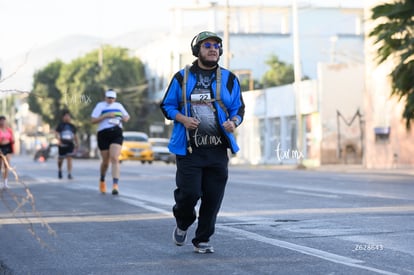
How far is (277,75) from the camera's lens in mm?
71438

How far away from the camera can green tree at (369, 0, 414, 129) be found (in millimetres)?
28672

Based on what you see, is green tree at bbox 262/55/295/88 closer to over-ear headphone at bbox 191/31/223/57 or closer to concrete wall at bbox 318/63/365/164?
concrete wall at bbox 318/63/365/164

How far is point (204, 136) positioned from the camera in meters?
8.34

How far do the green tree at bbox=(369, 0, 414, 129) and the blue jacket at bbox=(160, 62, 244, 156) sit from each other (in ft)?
68.1

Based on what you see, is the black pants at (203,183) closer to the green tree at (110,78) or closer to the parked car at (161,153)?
the parked car at (161,153)

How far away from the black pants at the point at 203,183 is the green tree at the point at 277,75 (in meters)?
63.0

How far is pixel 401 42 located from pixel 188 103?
21.5 metres

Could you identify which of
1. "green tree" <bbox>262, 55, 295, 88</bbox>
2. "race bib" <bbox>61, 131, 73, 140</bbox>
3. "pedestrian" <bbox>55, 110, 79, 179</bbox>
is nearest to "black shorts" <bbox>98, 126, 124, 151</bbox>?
"pedestrian" <bbox>55, 110, 79, 179</bbox>

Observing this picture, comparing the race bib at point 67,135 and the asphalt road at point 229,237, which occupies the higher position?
the race bib at point 67,135

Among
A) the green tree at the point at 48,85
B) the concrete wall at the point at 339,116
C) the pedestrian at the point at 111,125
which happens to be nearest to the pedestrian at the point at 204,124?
the pedestrian at the point at 111,125

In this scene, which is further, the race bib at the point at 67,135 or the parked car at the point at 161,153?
the parked car at the point at 161,153

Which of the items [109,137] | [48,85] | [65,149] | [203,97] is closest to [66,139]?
[65,149]

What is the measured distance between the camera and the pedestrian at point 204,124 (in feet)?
27.3

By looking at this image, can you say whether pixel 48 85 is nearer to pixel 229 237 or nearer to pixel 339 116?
pixel 339 116
